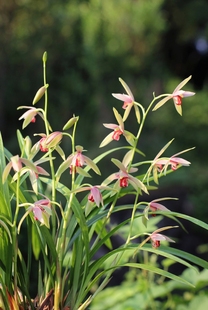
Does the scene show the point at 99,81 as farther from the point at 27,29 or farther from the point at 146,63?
the point at 146,63

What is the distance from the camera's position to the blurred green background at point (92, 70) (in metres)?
3.79

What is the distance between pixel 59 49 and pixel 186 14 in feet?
14.0

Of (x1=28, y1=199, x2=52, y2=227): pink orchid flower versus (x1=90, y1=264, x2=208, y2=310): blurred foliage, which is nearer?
(x1=28, y1=199, x2=52, y2=227): pink orchid flower

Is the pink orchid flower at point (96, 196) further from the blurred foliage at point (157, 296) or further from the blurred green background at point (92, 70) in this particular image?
the blurred green background at point (92, 70)

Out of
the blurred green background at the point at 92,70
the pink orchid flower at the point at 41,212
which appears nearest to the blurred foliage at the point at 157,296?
the pink orchid flower at the point at 41,212

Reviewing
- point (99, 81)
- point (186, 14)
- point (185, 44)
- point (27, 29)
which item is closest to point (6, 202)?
point (27, 29)

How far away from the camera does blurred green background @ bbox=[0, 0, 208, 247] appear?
3789 mm

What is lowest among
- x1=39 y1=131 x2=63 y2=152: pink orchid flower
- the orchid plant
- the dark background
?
the dark background

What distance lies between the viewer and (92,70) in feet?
13.7

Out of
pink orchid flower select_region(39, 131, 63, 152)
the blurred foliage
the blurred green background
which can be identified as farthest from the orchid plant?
the blurred green background

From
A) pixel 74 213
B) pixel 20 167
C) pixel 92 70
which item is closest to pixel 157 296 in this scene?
pixel 74 213

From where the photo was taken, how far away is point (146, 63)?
18.9 feet

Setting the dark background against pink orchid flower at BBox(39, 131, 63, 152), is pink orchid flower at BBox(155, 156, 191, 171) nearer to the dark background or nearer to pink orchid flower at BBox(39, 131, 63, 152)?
pink orchid flower at BBox(39, 131, 63, 152)

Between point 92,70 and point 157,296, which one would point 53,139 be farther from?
point 92,70
